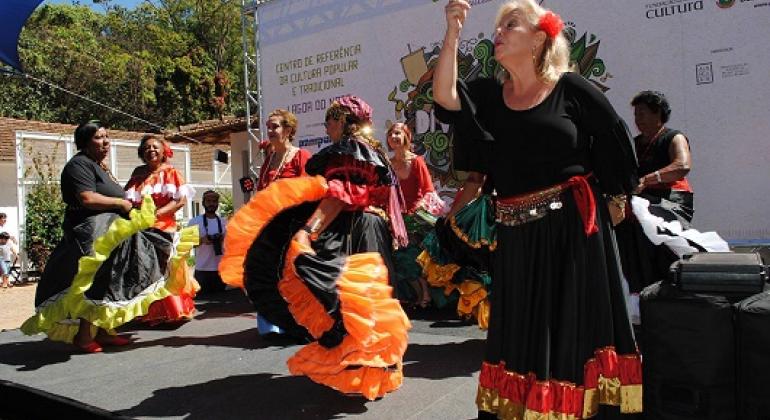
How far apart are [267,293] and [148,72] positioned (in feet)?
103

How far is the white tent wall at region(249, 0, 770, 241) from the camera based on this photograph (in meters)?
5.23

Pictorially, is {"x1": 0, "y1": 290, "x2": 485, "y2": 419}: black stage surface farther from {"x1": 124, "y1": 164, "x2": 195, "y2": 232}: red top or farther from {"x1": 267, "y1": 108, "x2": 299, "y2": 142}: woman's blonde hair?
{"x1": 267, "y1": 108, "x2": 299, "y2": 142}: woman's blonde hair

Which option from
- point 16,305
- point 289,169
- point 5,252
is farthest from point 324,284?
point 5,252

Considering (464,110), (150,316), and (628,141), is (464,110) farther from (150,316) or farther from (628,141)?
(150,316)

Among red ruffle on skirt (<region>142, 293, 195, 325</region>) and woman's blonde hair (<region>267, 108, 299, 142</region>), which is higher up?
woman's blonde hair (<region>267, 108, 299, 142</region>)

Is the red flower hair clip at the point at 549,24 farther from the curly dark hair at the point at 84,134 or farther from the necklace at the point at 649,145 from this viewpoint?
the curly dark hair at the point at 84,134

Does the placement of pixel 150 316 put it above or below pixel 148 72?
below

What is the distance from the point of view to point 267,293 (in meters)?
3.35

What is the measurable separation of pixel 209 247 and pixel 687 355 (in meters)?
7.11

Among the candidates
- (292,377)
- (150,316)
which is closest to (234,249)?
(292,377)

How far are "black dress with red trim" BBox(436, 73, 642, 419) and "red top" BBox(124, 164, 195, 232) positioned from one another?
3682mm

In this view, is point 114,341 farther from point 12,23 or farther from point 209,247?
point 12,23

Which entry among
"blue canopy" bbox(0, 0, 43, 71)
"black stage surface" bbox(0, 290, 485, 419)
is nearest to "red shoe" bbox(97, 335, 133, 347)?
"black stage surface" bbox(0, 290, 485, 419)

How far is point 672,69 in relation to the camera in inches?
221
